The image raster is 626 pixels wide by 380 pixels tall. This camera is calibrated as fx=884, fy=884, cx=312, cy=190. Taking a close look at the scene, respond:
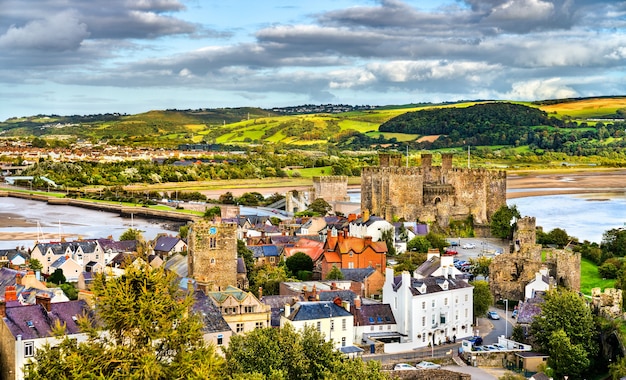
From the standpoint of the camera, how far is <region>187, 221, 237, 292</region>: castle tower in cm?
3281

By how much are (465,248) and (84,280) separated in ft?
76.8

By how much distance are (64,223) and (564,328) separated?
56.5 m

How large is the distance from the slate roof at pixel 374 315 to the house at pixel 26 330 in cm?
1005

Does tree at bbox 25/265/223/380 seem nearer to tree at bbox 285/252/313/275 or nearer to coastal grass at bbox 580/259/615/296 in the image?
tree at bbox 285/252/313/275

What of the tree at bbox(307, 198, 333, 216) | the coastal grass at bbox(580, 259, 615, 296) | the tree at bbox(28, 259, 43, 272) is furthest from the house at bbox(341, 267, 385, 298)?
the tree at bbox(307, 198, 333, 216)

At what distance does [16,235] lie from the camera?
66.2 metres

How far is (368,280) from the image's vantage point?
37.2 meters

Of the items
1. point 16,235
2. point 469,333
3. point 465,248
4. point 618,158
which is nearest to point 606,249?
point 465,248

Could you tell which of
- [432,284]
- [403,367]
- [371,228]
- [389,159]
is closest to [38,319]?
[403,367]

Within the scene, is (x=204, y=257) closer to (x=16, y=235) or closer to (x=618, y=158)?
(x=16, y=235)

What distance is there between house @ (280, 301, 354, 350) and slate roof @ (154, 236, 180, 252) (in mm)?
17314

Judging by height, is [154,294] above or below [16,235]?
above

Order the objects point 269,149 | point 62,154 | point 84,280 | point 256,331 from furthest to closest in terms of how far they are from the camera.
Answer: point 269,149, point 62,154, point 84,280, point 256,331

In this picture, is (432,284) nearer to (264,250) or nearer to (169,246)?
(264,250)
